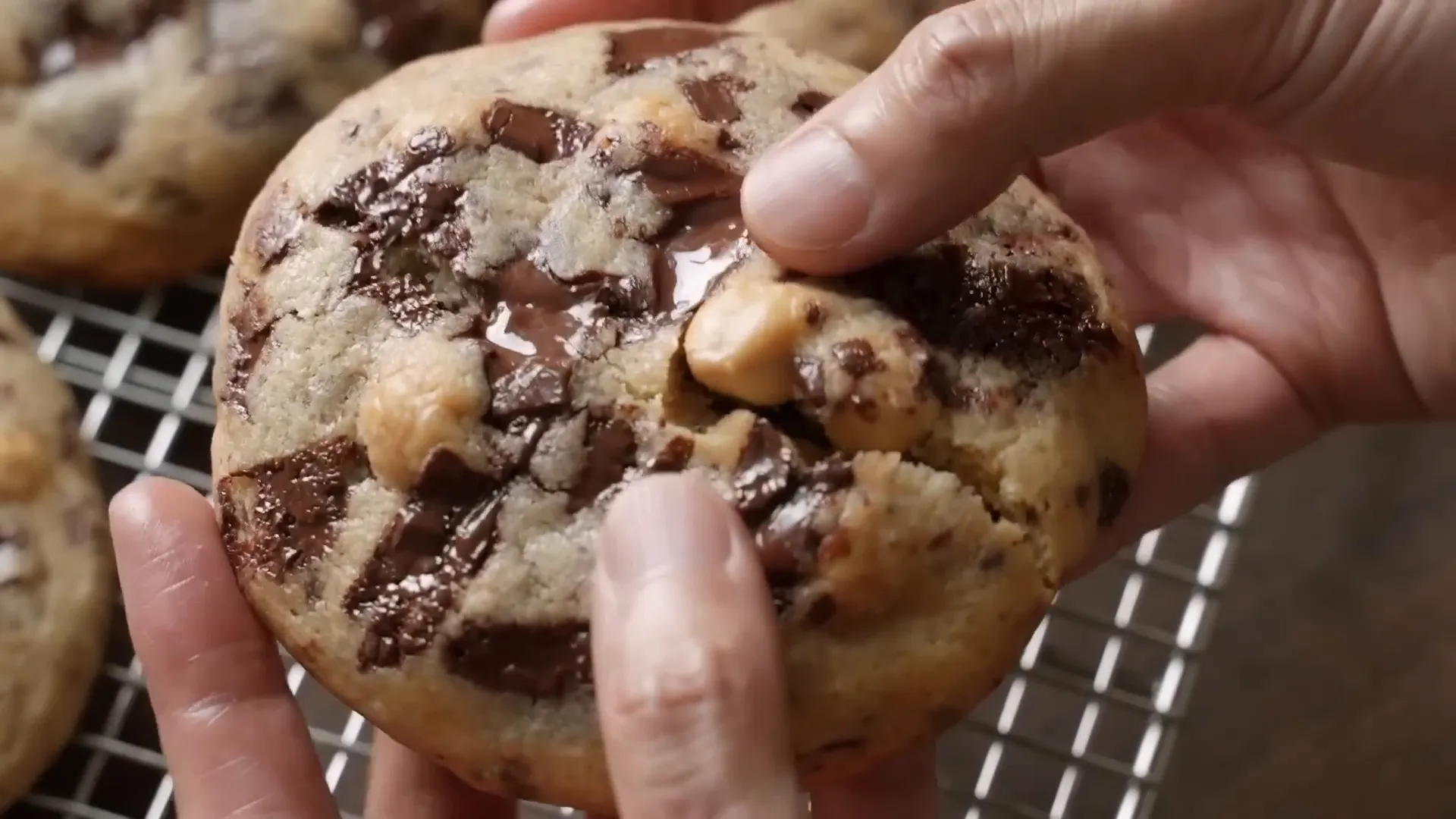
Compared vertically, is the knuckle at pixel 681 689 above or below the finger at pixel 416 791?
above

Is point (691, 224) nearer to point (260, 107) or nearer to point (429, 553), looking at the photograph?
point (429, 553)

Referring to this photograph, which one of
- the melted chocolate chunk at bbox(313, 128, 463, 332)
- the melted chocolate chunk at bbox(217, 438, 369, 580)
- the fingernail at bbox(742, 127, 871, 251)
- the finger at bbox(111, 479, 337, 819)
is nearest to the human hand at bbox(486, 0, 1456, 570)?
the fingernail at bbox(742, 127, 871, 251)

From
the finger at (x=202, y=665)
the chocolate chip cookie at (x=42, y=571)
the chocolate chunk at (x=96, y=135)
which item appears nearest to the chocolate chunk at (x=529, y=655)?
the finger at (x=202, y=665)

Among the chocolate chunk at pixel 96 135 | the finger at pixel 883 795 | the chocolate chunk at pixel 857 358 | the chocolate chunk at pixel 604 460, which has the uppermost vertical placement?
the chocolate chunk at pixel 857 358

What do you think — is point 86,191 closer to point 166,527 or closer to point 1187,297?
point 166,527

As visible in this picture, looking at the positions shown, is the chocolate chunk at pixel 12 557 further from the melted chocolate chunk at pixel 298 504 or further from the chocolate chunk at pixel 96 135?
the melted chocolate chunk at pixel 298 504

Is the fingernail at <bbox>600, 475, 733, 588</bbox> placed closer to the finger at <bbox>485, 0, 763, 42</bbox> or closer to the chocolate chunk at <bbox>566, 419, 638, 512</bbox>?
the chocolate chunk at <bbox>566, 419, 638, 512</bbox>

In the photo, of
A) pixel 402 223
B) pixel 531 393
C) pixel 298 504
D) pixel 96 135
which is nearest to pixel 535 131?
pixel 402 223
